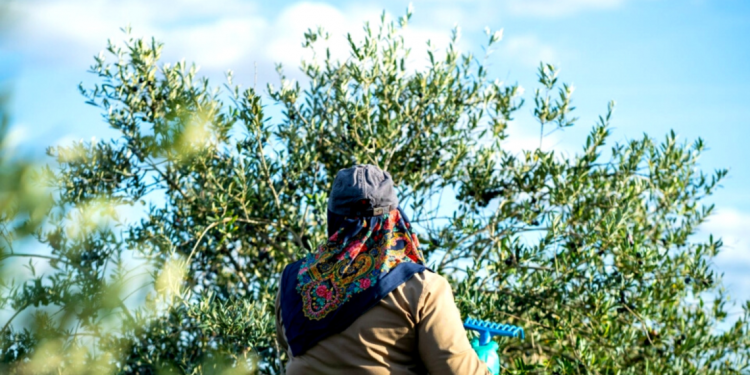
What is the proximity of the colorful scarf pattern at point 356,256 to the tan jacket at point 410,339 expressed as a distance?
93mm

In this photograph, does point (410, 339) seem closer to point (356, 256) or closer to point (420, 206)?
point (356, 256)

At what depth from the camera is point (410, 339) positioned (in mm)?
2352

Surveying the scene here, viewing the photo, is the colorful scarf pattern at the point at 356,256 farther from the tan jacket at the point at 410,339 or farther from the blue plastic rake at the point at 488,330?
the blue plastic rake at the point at 488,330

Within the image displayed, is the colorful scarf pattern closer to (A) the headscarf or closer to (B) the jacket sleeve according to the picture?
(A) the headscarf

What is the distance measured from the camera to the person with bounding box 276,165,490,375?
2.32 m

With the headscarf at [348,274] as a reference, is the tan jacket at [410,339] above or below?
below

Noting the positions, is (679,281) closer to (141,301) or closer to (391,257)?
(391,257)

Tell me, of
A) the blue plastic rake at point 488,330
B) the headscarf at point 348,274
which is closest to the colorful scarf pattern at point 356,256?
the headscarf at point 348,274

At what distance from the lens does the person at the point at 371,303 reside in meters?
Answer: 2.32

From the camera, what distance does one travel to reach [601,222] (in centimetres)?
445

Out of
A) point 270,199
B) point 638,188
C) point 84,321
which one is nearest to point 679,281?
point 638,188

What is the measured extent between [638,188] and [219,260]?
2.67 metres

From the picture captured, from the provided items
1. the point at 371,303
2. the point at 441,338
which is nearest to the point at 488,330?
the point at 441,338

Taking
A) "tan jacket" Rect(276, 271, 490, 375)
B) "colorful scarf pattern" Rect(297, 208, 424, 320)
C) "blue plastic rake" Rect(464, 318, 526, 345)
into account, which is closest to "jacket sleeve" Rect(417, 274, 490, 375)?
"tan jacket" Rect(276, 271, 490, 375)
